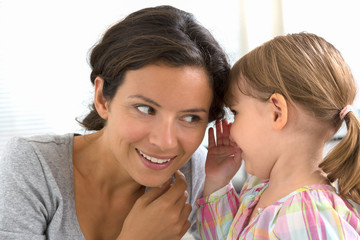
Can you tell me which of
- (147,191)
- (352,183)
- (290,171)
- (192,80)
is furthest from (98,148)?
(352,183)

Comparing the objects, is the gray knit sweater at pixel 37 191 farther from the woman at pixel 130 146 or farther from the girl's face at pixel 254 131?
the girl's face at pixel 254 131

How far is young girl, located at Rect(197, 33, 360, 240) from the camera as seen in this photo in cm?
124

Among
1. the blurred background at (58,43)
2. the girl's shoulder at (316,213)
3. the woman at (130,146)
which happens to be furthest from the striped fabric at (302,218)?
the blurred background at (58,43)

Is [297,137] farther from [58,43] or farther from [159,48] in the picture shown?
[58,43]

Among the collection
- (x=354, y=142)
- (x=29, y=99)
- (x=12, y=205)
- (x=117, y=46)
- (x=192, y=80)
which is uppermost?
(x=117, y=46)

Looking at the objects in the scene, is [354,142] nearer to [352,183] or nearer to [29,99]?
[352,183]

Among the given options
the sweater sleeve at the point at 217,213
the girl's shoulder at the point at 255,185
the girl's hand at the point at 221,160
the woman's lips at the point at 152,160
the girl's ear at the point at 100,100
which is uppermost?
the girl's ear at the point at 100,100

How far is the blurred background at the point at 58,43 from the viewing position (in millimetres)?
3287

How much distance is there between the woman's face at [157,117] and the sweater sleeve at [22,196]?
273 mm

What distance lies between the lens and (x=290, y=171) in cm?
136

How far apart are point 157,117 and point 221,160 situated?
460 mm

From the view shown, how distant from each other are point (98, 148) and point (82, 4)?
6.32ft

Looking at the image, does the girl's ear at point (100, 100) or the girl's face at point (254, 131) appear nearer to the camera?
the girl's face at point (254, 131)

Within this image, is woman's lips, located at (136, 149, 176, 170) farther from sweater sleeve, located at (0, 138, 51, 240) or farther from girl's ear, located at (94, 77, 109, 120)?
sweater sleeve, located at (0, 138, 51, 240)
